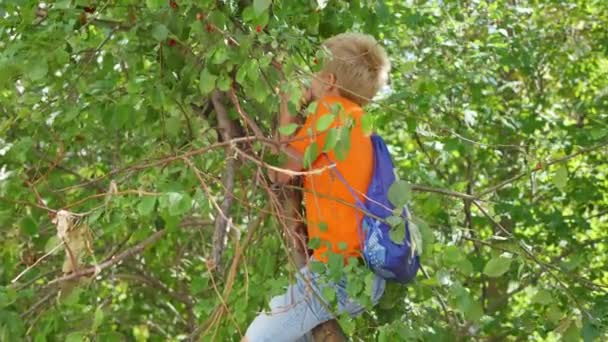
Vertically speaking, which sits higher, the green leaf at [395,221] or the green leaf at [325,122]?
the green leaf at [325,122]

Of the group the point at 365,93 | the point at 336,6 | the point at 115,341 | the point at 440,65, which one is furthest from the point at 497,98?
the point at 115,341

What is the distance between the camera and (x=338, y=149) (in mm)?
2467

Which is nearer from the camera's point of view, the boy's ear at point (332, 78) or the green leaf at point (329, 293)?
the green leaf at point (329, 293)

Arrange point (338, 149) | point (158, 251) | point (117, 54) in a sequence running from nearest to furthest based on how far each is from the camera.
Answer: point (338, 149)
point (117, 54)
point (158, 251)

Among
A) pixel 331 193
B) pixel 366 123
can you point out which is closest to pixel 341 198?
pixel 331 193

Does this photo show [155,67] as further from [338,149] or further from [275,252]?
[338,149]

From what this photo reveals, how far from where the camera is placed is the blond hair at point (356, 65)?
3109 millimetres

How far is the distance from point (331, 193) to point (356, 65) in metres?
0.40

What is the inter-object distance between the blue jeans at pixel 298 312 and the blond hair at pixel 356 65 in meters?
0.54

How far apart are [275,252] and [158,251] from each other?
63.8 inches

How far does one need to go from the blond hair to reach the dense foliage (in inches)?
4.3

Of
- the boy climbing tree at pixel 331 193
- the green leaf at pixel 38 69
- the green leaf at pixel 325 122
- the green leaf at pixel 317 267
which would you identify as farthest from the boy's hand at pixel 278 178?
the green leaf at pixel 38 69

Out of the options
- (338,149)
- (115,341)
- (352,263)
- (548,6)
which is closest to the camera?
(338,149)

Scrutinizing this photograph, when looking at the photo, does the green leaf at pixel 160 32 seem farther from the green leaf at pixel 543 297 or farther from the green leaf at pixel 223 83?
the green leaf at pixel 543 297
